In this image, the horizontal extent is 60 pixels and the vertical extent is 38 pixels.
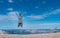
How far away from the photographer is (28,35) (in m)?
10.7

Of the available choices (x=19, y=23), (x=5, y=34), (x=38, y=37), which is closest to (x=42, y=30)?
(x=38, y=37)

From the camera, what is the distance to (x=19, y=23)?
1037 centimetres

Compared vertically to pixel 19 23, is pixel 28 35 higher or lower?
lower

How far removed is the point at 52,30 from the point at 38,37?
1460mm

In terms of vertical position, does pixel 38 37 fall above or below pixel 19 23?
below

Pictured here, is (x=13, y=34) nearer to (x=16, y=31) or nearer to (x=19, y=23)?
(x=16, y=31)

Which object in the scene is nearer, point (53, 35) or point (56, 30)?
point (53, 35)

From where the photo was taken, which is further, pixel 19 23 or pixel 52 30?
pixel 52 30

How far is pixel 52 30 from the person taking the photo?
11391mm

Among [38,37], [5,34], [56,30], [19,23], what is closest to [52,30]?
[56,30]

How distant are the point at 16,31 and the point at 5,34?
2.56 feet

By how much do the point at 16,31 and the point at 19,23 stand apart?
2.74 feet

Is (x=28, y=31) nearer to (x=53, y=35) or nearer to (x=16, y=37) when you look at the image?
(x=16, y=37)

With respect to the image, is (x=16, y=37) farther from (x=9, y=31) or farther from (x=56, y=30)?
(x=56, y=30)
